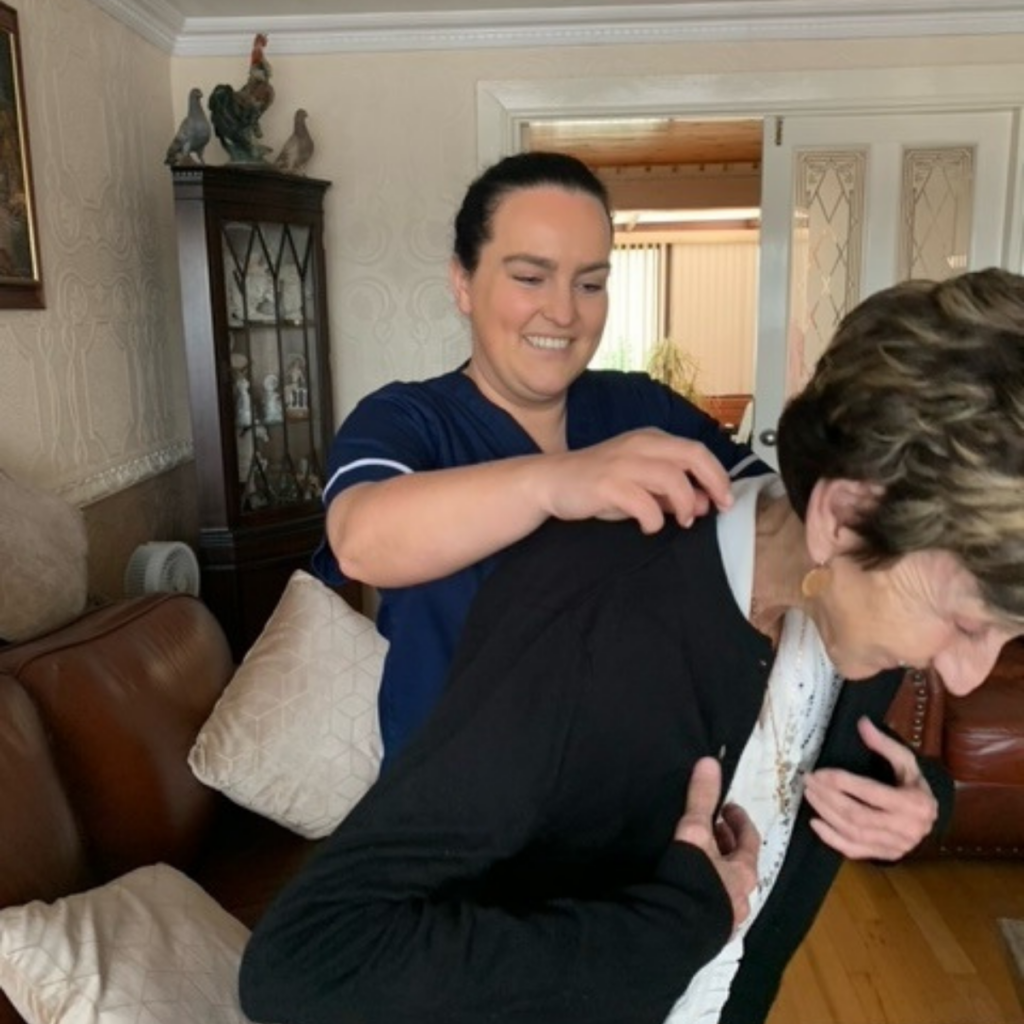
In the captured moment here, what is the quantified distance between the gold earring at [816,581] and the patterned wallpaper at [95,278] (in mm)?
1966

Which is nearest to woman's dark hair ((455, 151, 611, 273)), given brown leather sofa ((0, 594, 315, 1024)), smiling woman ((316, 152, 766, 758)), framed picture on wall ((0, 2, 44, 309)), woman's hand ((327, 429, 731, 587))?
smiling woman ((316, 152, 766, 758))

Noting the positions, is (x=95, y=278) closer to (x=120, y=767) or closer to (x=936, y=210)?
(x=120, y=767)

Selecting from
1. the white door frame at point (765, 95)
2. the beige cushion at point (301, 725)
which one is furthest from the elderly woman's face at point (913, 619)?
the white door frame at point (765, 95)

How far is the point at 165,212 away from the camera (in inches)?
122

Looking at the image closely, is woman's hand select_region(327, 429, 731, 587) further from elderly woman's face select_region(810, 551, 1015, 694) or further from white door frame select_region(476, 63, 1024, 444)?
white door frame select_region(476, 63, 1024, 444)

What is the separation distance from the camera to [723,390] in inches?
413

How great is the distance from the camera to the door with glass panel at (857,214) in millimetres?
3383

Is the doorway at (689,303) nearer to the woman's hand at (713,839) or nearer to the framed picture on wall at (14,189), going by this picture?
the framed picture on wall at (14,189)

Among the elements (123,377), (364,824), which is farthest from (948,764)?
(123,377)

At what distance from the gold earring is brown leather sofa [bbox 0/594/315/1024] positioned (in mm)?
1120

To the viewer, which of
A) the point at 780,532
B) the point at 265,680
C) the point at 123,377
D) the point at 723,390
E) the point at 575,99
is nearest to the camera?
the point at 780,532

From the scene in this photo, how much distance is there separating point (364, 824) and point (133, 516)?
7.94ft

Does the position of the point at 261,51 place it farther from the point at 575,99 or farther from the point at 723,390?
the point at 723,390

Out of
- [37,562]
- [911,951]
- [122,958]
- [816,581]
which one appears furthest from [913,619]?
[911,951]
